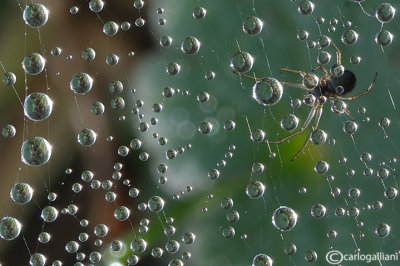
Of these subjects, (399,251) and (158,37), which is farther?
(158,37)

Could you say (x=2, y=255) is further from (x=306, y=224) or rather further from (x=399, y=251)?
(x=399, y=251)

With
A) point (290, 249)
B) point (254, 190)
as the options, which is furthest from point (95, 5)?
point (290, 249)

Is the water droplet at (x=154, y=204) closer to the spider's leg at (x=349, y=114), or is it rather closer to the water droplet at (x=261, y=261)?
the water droplet at (x=261, y=261)

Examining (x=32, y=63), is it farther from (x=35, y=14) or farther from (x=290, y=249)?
(x=290, y=249)

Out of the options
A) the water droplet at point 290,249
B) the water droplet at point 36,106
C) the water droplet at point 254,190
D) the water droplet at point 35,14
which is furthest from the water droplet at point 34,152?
the water droplet at point 290,249

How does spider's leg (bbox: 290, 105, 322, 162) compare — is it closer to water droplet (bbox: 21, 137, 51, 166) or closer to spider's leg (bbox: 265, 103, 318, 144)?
spider's leg (bbox: 265, 103, 318, 144)

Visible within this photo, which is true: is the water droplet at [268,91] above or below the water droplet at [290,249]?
above

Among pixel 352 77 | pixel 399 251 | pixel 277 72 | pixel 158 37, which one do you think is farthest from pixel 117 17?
pixel 399 251
